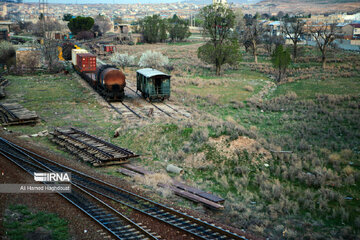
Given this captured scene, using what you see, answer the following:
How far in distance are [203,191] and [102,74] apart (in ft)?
66.1

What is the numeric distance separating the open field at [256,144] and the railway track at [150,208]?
1.10m

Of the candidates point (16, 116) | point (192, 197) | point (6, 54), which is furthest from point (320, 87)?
point (6, 54)

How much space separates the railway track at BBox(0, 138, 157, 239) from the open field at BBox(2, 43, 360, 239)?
245 centimetres

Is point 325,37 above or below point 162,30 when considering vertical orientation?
below

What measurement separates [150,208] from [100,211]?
1771mm

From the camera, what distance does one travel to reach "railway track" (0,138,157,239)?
1030cm

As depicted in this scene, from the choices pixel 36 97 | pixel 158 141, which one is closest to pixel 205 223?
pixel 158 141

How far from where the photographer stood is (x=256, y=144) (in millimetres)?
18125

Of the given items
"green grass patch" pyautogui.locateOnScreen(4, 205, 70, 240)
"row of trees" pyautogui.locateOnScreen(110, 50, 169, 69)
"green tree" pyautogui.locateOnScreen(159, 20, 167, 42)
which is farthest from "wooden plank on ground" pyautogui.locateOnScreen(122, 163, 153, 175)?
"green tree" pyautogui.locateOnScreen(159, 20, 167, 42)

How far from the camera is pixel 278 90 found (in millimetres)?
40656

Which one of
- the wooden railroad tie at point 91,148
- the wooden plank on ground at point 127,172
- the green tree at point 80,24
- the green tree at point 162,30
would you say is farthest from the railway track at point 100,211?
the green tree at point 80,24

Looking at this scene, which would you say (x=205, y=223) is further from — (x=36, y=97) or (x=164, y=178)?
(x=36, y=97)

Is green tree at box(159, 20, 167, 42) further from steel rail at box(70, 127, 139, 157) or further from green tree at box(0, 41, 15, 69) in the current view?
steel rail at box(70, 127, 139, 157)

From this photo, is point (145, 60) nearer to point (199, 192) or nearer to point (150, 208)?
point (199, 192)
